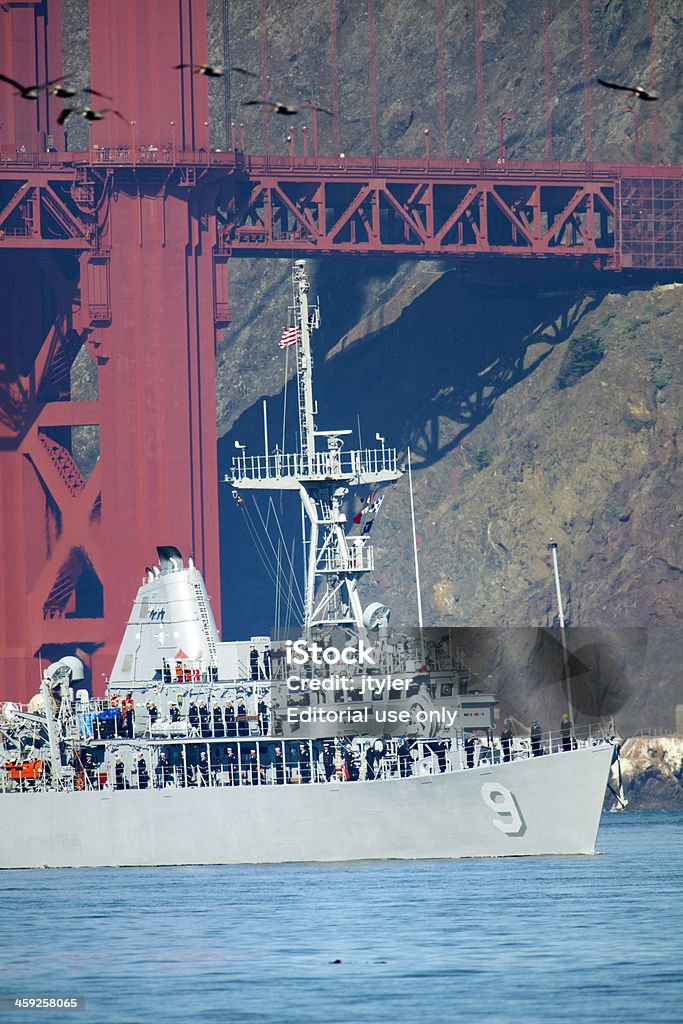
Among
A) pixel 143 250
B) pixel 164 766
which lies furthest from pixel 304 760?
pixel 143 250

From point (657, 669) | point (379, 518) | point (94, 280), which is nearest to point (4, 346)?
point (94, 280)

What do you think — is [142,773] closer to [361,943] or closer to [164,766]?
[164,766]

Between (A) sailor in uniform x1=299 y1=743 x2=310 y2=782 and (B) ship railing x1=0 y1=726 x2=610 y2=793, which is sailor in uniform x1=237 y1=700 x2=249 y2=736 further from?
(A) sailor in uniform x1=299 y1=743 x2=310 y2=782

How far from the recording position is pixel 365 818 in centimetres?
7075

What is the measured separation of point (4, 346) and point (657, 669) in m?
35.1

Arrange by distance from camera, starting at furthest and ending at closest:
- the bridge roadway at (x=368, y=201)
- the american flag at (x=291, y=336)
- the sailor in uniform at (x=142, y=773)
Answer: the bridge roadway at (x=368, y=201) < the american flag at (x=291, y=336) < the sailor in uniform at (x=142, y=773)

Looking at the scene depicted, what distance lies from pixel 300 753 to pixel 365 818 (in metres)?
3.97

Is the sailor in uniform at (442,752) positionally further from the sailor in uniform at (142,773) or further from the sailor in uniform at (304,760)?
the sailor in uniform at (142,773)

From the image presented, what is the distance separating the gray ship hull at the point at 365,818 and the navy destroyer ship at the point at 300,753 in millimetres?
41

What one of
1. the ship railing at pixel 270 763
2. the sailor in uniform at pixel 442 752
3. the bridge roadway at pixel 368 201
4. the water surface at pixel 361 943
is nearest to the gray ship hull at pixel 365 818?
the ship railing at pixel 270 763

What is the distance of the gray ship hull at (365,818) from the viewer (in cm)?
6988

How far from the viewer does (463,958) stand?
172ft

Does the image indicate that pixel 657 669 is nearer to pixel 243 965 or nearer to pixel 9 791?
pixel 9 791

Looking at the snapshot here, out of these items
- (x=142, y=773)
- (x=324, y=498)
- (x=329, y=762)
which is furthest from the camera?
(x=324, y=498)
